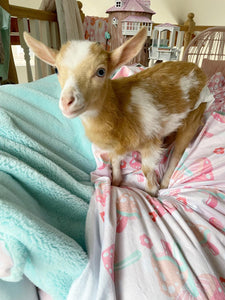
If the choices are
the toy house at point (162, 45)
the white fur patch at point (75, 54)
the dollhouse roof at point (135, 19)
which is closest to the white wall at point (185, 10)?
the toy house at point (162, 45)

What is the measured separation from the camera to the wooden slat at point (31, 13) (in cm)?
129

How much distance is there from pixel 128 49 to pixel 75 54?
168mm

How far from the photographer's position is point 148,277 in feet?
1.56

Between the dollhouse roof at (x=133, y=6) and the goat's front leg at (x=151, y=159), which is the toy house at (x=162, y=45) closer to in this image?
the dollhouse roof at (x=133, y=6)

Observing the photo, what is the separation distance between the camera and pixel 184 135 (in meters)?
0.91

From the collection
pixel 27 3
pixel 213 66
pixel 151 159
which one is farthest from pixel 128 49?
pixel 27 3

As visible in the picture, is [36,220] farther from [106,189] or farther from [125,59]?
[125,59]

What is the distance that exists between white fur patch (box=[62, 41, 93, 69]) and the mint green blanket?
25 centimetres

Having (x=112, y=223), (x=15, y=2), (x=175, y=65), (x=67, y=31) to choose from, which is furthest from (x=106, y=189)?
(x=15, y=2)

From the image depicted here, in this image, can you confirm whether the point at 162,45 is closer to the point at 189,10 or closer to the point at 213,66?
the point at 213,66

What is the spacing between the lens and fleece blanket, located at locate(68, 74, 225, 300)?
47 cm

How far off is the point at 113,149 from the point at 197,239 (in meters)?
0.35

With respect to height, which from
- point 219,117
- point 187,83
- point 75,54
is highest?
point 75,54

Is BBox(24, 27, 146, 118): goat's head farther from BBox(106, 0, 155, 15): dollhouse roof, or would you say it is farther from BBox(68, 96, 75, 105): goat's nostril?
BBox(106, 0, 155, 15): dollhouse roof
